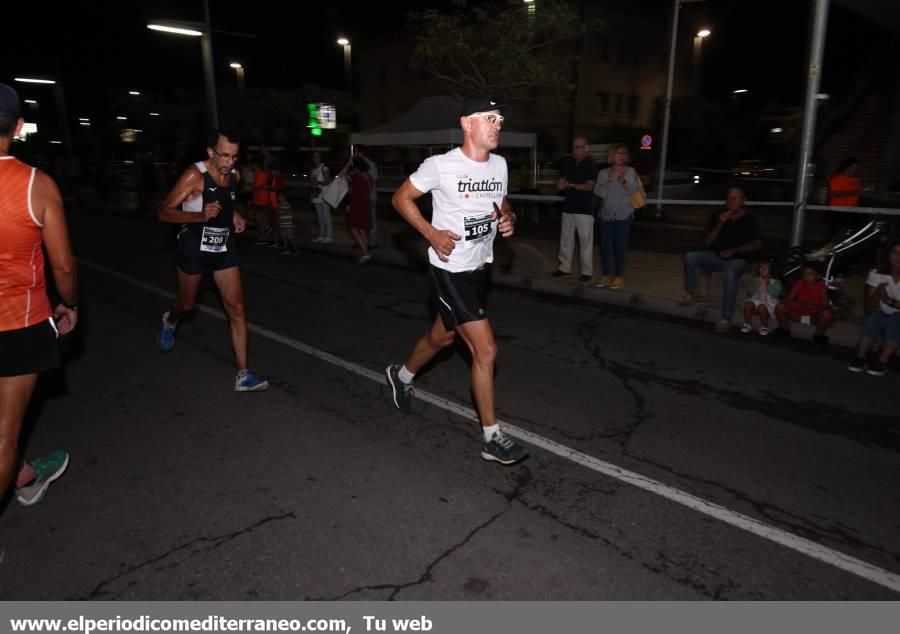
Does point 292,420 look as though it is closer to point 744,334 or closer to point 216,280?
point 216,280

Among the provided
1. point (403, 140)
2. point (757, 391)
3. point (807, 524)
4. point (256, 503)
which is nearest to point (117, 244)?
point (403, 140)

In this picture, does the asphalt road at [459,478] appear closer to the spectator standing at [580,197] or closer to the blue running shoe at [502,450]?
the blue running shoe at [502,450]

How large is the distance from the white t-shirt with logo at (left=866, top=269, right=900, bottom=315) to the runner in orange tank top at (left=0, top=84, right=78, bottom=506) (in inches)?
239

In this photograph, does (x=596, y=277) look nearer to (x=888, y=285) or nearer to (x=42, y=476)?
(x=888, y=285)

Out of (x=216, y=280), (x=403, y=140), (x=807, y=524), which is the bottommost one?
(x=807, y=524)

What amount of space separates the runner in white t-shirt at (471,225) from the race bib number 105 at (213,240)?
181 centimetres

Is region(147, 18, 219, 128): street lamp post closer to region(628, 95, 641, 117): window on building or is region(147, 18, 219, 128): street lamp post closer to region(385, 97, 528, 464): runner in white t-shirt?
region(385, 97, 528, 464): runner in white t-shirt

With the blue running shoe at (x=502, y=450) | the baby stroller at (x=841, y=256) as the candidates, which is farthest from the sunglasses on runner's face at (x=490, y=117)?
the baby stroller at (x=841, y=256)

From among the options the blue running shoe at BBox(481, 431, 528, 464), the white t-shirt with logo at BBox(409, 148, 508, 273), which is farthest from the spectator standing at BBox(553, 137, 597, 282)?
the blue running shoe at BBox(481, 431, 528, 464)

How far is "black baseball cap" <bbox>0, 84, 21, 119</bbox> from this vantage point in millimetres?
2635

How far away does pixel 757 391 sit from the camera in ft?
17.2

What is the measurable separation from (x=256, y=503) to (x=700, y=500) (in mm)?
2442

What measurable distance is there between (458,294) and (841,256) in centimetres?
530

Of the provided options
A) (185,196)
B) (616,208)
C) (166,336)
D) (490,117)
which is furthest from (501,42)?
(490,117)
